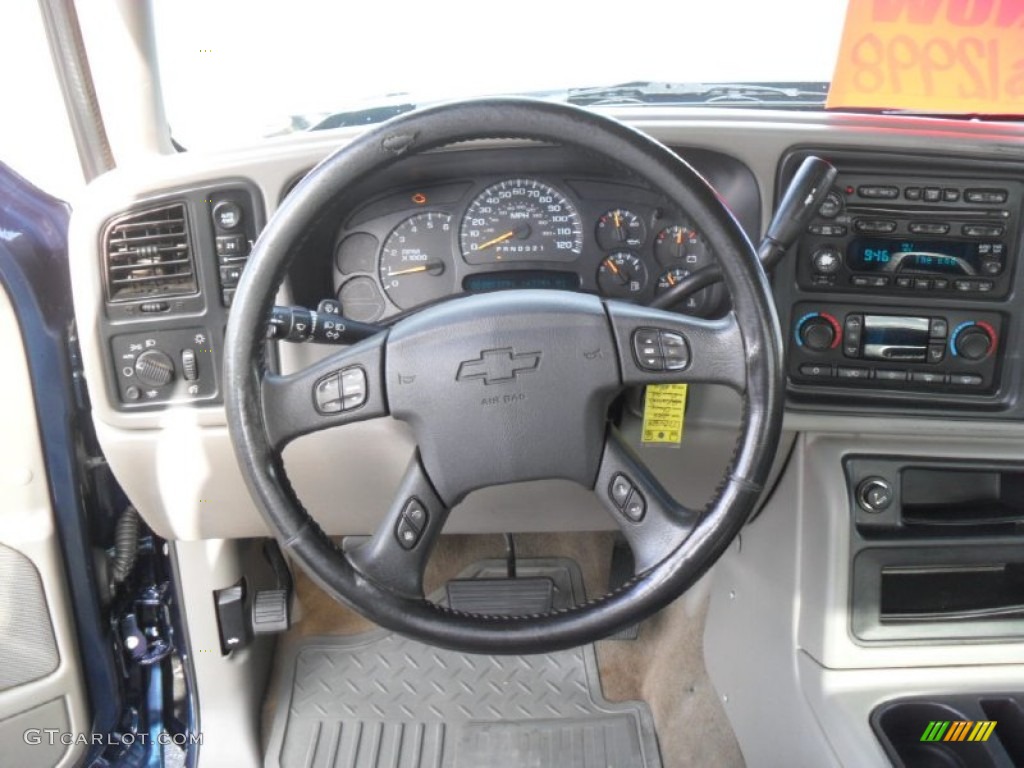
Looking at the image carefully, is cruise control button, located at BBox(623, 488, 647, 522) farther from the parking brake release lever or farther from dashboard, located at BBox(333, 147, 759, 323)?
dashboard, located at BBox(333, 147, 759, 323)

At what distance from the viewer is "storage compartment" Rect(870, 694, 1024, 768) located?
4.60 ft

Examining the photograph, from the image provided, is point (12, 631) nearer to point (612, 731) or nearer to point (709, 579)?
point (612, 731)

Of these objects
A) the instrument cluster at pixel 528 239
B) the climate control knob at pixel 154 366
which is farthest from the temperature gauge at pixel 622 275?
the climate control knob at pixel 154 366

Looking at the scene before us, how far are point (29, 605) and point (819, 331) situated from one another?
1.55 m

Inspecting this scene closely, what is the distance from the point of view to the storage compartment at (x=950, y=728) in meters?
1.40

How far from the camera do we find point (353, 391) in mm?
1120

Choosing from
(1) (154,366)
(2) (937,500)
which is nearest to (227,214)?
(1) (154,366)

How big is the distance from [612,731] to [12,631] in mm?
1253

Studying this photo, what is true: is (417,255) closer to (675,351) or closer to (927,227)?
(675,351)

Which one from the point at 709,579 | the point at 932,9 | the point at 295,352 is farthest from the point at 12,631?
the point at 932,9

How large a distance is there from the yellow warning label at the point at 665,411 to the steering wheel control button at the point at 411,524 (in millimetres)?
397

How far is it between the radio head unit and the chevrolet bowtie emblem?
1.91 feet

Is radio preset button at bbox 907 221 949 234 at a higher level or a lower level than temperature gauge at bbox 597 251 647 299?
higher

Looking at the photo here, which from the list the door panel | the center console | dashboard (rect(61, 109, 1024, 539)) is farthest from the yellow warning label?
the door panel
